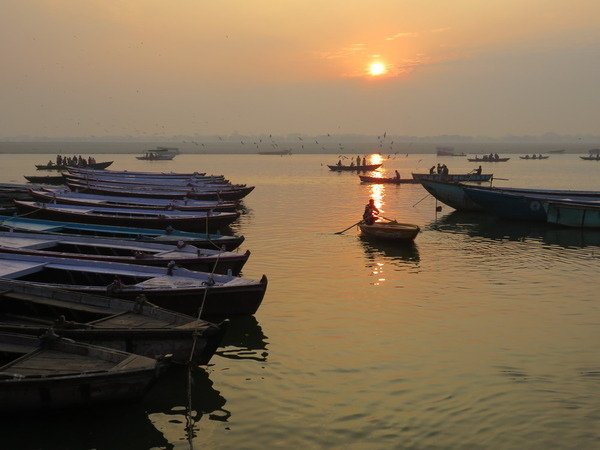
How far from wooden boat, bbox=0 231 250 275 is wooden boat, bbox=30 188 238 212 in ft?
38.7

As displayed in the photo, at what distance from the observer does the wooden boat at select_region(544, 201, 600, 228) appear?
34344 millimetres

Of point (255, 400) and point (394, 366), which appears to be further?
point (394, 366)

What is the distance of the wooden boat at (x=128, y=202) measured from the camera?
33.2 m

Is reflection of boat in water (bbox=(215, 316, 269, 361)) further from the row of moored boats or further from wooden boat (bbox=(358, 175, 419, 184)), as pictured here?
wooden boat (bbox=(358, 175, 419, 184))

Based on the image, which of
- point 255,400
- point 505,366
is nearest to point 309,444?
point 255,400

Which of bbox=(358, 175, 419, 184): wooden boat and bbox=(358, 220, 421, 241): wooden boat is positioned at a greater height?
bbox=(358, 175, 419, 184): wooden boat

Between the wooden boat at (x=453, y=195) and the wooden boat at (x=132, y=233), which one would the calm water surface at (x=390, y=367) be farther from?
the wooden boat at (x=453, y=195)

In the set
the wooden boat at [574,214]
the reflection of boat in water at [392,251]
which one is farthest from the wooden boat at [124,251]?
the wooden boat at [574,214]

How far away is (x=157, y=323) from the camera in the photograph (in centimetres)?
1271

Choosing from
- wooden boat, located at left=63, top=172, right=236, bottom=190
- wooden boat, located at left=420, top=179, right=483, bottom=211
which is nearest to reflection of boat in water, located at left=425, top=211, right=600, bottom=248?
wooden boat, located at left=420, top=179, right=483, bottom=211

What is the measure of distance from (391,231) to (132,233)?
11.5 m

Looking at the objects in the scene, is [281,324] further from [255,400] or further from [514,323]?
[514,323]

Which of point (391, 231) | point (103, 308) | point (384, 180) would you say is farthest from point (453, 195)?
point (103, 308)

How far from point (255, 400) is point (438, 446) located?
11.6 feet
